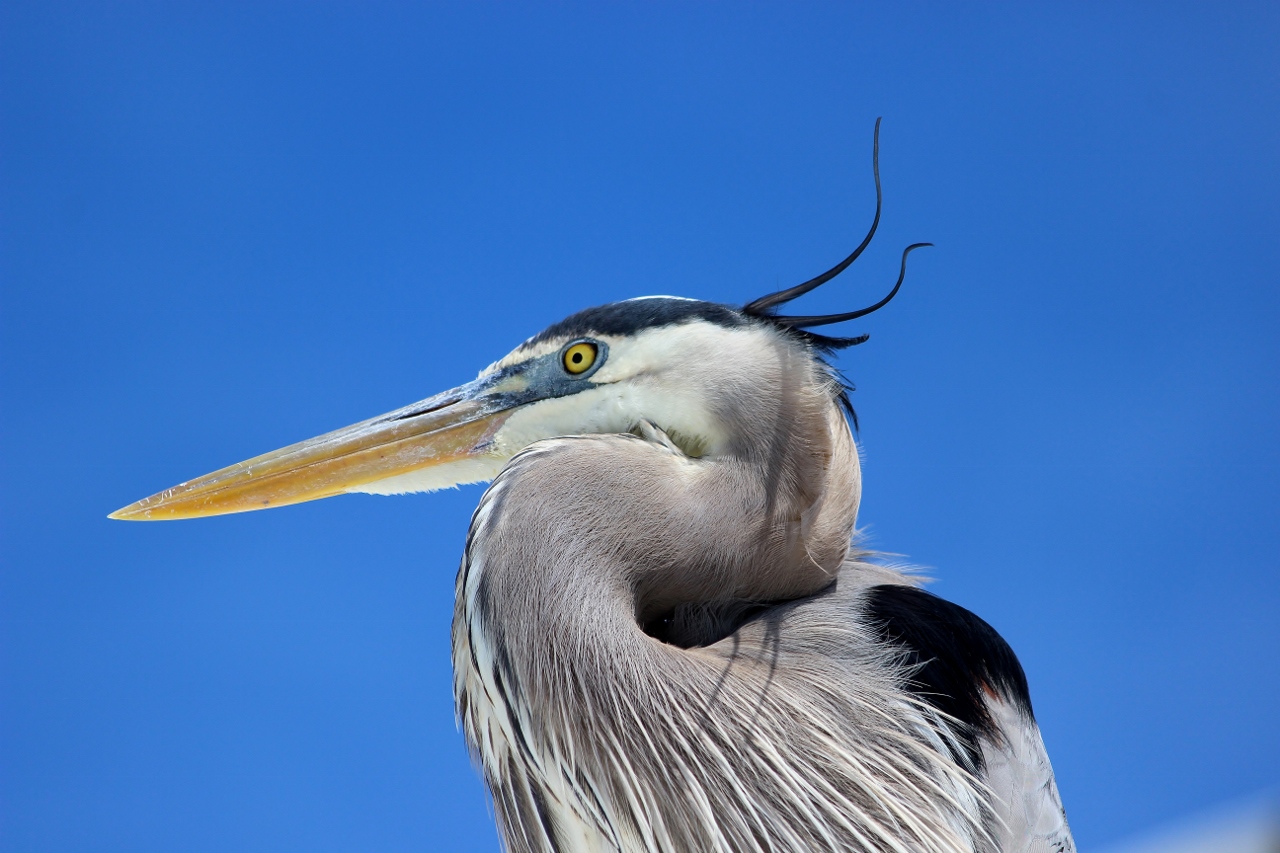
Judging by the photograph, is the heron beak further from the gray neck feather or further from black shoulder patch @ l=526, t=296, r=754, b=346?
the gray neck feather

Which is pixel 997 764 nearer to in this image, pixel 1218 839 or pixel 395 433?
pixel 395 433

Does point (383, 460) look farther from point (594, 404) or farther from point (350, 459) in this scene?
point (594, 404)

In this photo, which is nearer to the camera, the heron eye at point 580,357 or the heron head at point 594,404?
the heron head at point 594,404

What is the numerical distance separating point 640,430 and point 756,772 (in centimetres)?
75

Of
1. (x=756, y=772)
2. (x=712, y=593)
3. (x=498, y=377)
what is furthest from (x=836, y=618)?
(x=498, y=377)

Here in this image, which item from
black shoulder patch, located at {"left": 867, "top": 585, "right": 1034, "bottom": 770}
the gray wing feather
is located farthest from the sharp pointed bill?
the gray wing feather

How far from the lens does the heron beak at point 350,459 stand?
2.32 m

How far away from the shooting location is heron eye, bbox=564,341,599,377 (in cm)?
220

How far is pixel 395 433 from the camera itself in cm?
235

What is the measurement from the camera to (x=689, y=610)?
2053 millimetres

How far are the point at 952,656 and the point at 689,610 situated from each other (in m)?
0.58

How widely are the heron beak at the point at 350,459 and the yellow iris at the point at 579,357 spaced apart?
18cm

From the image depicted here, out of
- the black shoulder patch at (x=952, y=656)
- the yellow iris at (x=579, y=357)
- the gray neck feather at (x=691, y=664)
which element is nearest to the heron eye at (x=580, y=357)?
the yellow iris at (x=579, y=357)

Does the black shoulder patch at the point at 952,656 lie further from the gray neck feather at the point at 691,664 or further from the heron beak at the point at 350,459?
the heron beak at the point at 350,459
